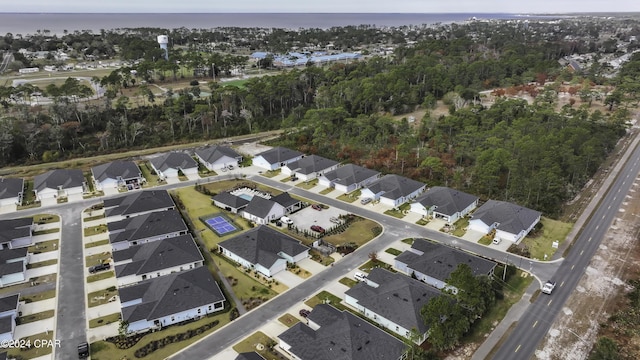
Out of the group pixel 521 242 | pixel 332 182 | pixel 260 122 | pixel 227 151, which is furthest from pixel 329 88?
pixel 521 242

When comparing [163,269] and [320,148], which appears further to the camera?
[320,148]

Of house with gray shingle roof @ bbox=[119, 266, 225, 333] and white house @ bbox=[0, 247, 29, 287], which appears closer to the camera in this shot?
house with gray shingle roof @ bbox=[119, 266, 225, 333]

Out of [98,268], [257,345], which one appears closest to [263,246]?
[257,345]

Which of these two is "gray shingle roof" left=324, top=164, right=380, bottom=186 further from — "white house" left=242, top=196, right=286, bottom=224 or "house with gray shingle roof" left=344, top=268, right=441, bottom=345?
"house with gray shingle roof" left=344, top=268, right=441, bottom=345

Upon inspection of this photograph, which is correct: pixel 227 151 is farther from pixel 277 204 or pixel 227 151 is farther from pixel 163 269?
pixel 163 269

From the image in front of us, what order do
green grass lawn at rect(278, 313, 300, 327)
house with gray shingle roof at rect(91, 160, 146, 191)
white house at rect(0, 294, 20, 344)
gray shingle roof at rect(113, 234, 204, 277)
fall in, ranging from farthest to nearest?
house with gray shingle roof at rect(91, 160, 146, 191) < gray shingle roof at rect(113, 234, 204, 277) < green grass lawn at rect(278, 313, 300, 327) < white house at rect(0, 294, 20, 344)

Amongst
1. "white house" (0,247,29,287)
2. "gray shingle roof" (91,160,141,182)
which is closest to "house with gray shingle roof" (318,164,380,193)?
"gray shingle roof" (91,160,141,182)
